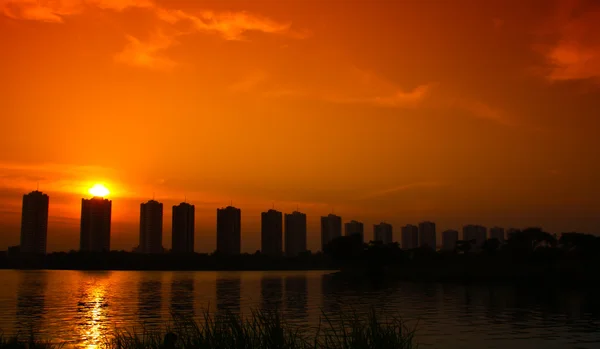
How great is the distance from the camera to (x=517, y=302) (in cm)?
7875

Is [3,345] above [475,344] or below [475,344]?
above

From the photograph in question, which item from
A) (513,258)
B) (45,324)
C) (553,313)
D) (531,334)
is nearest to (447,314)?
(553,313)

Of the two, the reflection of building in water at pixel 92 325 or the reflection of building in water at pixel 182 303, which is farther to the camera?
the reflection of building in water at pixel 182 303

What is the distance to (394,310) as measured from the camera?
67.0m

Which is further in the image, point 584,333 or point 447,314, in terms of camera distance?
point 447,314

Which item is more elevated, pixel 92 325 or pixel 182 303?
pixel 92 325

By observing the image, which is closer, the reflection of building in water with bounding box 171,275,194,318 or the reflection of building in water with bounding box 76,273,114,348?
the reflection of building in water with bounding box 76,273,114,348

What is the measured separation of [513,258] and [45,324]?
14568cm

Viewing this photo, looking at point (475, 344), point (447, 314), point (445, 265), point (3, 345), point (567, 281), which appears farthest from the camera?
point (445, 265)

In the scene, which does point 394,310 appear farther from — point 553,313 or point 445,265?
point 445,265

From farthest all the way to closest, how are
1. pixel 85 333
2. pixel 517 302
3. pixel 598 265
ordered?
pixel 598 265
pixel 517 302
pixel 85 333

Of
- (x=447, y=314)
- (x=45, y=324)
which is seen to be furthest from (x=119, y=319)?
(x=447, y=314)

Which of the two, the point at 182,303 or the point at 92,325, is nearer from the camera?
the point at 92,325

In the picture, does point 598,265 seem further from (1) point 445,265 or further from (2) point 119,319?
(2) point 119,319
